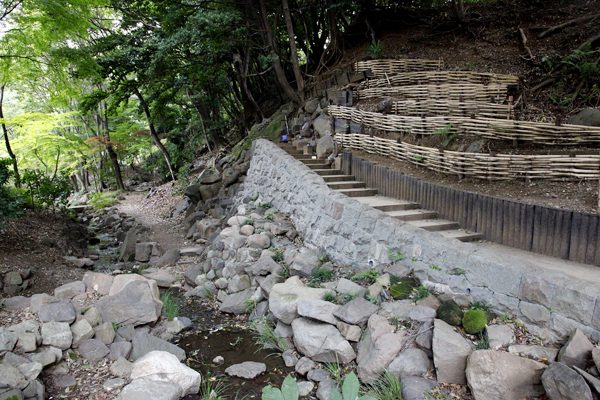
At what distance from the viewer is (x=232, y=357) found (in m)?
4.62

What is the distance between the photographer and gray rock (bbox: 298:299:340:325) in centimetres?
436

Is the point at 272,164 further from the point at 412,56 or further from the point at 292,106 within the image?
the point at 412,56

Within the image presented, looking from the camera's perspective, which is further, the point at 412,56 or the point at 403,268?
the point at 412,56

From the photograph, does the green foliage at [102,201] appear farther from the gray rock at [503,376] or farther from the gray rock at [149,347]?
the gray rock at [503,376]

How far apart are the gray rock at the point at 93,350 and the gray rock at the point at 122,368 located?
0.24 m

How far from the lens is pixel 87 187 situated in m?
22.2

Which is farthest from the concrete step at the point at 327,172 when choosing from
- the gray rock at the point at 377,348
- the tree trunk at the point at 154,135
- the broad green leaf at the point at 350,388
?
the tree trunk at the point at 154,135

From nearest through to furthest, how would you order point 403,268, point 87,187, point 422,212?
point 403,268 < point 422,212 < point 87,187

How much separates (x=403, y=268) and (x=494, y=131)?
279cm

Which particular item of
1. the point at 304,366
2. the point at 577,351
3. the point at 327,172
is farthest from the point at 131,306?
the point at 577,351

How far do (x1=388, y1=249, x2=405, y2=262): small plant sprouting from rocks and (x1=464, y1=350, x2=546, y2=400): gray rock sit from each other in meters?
1.51

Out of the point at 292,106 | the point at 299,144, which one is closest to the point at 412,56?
the point at 292,106

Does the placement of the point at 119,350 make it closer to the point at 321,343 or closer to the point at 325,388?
the point at 321,343

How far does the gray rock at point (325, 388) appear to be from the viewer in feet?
12.0
